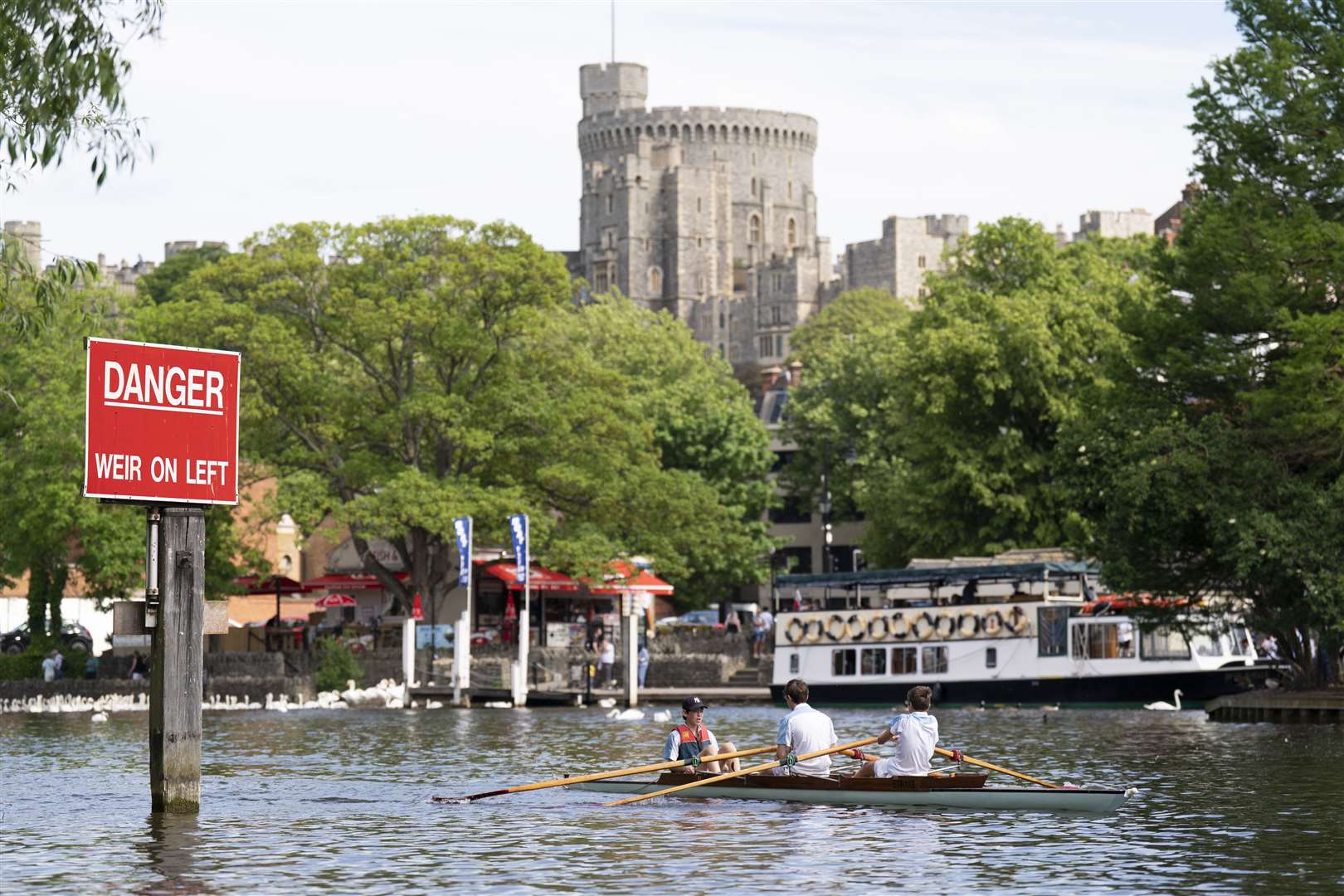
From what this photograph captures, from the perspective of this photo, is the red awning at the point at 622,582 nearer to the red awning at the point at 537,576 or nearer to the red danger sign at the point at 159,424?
the red awning at the point at 537,576

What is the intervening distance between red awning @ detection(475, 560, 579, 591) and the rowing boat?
38.2 m

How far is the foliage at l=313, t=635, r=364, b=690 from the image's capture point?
6525cm

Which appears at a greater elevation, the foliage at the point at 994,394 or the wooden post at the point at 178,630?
the foliage at the point at 994,394

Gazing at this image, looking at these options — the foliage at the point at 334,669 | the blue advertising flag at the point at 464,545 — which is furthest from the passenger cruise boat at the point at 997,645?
the foliage at the point at 334,669

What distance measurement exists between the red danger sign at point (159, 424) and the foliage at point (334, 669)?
38.5 metres

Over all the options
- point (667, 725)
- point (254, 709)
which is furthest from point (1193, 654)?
point (254, 709)

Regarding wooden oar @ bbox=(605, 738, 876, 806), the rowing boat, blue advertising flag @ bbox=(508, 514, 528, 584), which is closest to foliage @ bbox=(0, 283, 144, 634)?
blue advertising flag @ bbox=(508, 514, 528, 584)

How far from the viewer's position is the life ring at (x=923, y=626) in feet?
199

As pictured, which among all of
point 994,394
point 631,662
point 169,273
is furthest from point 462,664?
point 169,273

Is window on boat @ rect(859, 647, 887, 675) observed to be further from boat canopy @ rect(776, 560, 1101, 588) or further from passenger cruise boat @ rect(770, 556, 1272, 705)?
boat canopy @ rect(776, 560, 1101, 588)

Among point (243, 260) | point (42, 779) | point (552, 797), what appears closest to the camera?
point (552, 797)

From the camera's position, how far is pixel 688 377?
11588cm

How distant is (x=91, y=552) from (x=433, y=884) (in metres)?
45.9

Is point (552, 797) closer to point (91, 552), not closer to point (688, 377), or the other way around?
point (91, 552)
